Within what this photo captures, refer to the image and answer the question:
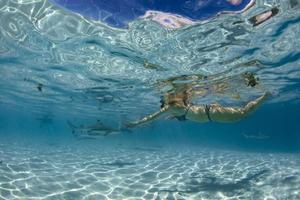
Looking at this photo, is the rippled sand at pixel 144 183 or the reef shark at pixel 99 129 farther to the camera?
the reef shark at pixel 99 129

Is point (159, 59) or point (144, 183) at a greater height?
point (159, 59)

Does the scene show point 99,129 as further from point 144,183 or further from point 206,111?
point 206,111

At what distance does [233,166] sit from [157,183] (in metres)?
7.10

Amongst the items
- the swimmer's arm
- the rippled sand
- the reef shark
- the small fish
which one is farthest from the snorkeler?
the small fish

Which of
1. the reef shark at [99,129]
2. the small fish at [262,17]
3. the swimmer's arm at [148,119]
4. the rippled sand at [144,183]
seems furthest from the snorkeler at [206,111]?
the small fish at [262,17]

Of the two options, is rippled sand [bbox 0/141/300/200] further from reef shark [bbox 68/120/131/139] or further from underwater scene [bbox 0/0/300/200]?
reef shark [bbox 68/120/131/139]

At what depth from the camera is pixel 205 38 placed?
41.8 feet

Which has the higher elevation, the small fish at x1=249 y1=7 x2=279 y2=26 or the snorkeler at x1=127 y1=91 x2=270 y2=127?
the small fish at x1=249 y1=7 x2=279 y2=26

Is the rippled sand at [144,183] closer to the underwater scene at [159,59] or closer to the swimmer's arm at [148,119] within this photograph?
the underwater scene at [159,59]

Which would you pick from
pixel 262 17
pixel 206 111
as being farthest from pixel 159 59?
pixel 206 111

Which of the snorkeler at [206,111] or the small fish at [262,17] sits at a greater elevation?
the small fish at [262,17]

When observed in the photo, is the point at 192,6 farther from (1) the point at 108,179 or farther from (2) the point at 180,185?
(1) the point at 108,179

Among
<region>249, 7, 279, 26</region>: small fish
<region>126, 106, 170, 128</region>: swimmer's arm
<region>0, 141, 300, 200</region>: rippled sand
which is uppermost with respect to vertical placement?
<region>249, 7, 279, 26</region>: small fish

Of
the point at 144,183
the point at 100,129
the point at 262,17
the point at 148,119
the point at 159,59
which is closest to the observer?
the point at 148,119
